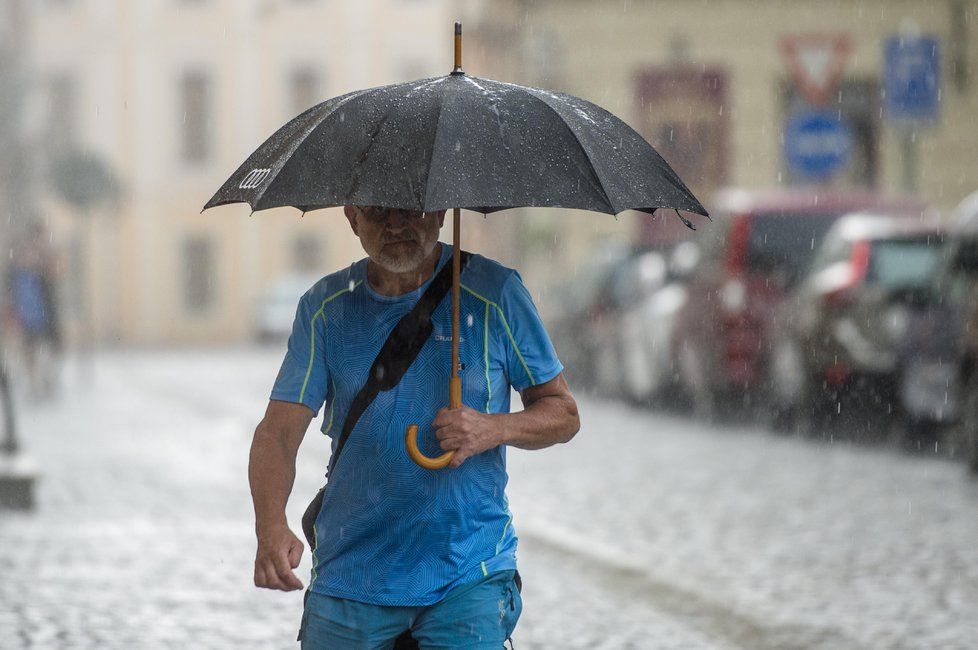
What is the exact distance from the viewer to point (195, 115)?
190 feet

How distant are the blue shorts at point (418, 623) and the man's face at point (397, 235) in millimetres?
621

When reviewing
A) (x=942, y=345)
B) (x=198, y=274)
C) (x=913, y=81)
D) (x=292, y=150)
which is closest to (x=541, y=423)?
(x=292, y=150)

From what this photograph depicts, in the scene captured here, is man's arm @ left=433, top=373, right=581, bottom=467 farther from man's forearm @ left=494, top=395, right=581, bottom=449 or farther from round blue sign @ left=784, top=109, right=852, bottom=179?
round blue sign @ left=784, top=109, right=852, bottom=179

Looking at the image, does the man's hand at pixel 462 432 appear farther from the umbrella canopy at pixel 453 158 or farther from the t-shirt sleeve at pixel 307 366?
the umbrella canopy at pixel 453 158

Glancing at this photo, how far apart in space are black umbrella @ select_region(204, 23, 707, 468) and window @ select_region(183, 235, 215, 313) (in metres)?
53.6

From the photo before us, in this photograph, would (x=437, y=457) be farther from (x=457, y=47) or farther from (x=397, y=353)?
Result: (x=457, y=47)

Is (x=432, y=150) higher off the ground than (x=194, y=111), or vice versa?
(x=432, y=150)

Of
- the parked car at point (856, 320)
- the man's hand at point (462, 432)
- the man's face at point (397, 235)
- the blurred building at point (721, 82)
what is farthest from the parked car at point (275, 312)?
the man's hand at point (462, 432)

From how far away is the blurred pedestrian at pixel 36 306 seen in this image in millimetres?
21203

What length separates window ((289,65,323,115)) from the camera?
58719 millimetres

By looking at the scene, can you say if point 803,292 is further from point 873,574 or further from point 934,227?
point 873,574

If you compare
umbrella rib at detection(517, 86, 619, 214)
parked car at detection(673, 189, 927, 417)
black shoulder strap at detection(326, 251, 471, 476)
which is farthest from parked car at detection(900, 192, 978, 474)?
black shoulder strap at detection(326, 251, 471, 476)

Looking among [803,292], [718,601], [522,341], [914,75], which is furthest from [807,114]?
[522,341]

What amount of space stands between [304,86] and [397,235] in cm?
5580
